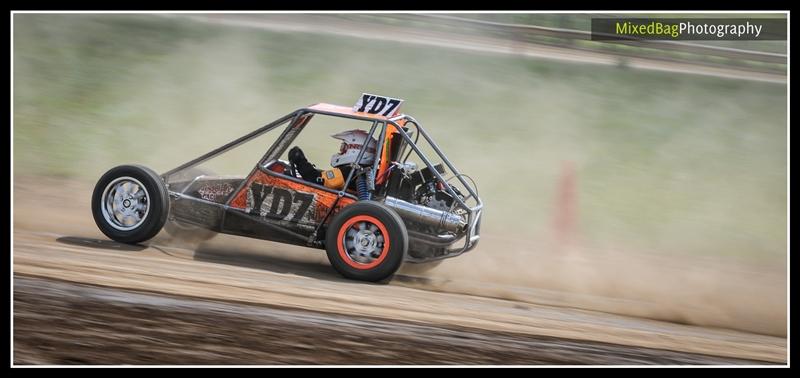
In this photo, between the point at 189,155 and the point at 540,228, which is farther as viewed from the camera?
the point at 189,155

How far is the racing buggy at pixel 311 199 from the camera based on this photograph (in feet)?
23.4

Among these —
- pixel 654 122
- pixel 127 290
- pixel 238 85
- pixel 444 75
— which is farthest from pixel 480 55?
pixel 127 290

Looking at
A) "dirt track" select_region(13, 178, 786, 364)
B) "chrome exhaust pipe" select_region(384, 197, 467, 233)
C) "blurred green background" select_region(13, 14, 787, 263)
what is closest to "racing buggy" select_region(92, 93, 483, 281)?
"chrome exhaust pipe" select_region(384, 197, 467, 233)

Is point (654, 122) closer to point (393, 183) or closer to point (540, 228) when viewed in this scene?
point (540, 228)

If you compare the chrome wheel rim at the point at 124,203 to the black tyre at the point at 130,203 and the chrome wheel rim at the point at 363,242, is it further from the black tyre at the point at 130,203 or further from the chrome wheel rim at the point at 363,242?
the chrome wheel rim at the point at 363,242

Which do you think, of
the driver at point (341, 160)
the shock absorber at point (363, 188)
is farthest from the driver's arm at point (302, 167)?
the shock absorber at point (363, 188)

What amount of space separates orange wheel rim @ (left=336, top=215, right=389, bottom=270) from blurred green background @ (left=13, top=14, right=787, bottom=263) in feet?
8.93

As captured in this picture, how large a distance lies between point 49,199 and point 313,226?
3417 mm

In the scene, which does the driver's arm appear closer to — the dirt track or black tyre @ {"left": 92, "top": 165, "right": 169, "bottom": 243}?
the dirt track

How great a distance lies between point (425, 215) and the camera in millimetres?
7145

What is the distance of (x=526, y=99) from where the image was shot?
12.9 m

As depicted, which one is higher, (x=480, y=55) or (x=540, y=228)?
(x=480, y=55)

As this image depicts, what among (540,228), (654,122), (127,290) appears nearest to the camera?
(127,290)

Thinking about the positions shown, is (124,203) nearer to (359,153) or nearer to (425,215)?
(359,153)
